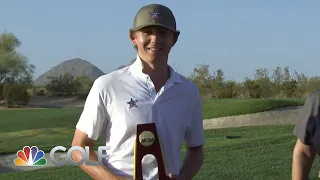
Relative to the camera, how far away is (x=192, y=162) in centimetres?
252

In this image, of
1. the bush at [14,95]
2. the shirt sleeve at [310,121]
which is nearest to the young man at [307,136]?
the shirt sleeve at [310,121]

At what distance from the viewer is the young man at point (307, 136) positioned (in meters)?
2.53

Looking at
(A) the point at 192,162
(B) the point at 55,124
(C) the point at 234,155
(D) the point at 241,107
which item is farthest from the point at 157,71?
(B) the point at 55,124

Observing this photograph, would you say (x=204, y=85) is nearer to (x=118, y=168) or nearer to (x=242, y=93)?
(x=242, y=93)

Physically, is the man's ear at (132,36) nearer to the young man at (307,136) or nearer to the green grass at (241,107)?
the young man at (307,136)

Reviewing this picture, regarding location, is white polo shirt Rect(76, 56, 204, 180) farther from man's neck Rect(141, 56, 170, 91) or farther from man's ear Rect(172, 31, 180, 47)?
man's ear Rect(172, 31, 180, 47)

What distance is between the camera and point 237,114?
22.9 metres

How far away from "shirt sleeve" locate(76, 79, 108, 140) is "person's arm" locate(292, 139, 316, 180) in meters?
0.99

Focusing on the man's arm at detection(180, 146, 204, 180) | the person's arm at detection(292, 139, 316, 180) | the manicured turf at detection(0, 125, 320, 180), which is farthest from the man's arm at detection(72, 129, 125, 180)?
the manicured turf at detection(0, 125, 320, 180)

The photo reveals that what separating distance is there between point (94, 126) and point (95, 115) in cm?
5

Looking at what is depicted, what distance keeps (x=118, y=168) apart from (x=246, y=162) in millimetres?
6957

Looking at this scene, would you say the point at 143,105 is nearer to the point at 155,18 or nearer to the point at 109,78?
the point at 109,78

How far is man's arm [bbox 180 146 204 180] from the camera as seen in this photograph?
8.02 feet

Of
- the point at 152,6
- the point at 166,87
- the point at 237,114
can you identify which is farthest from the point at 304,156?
the point at 237,114
